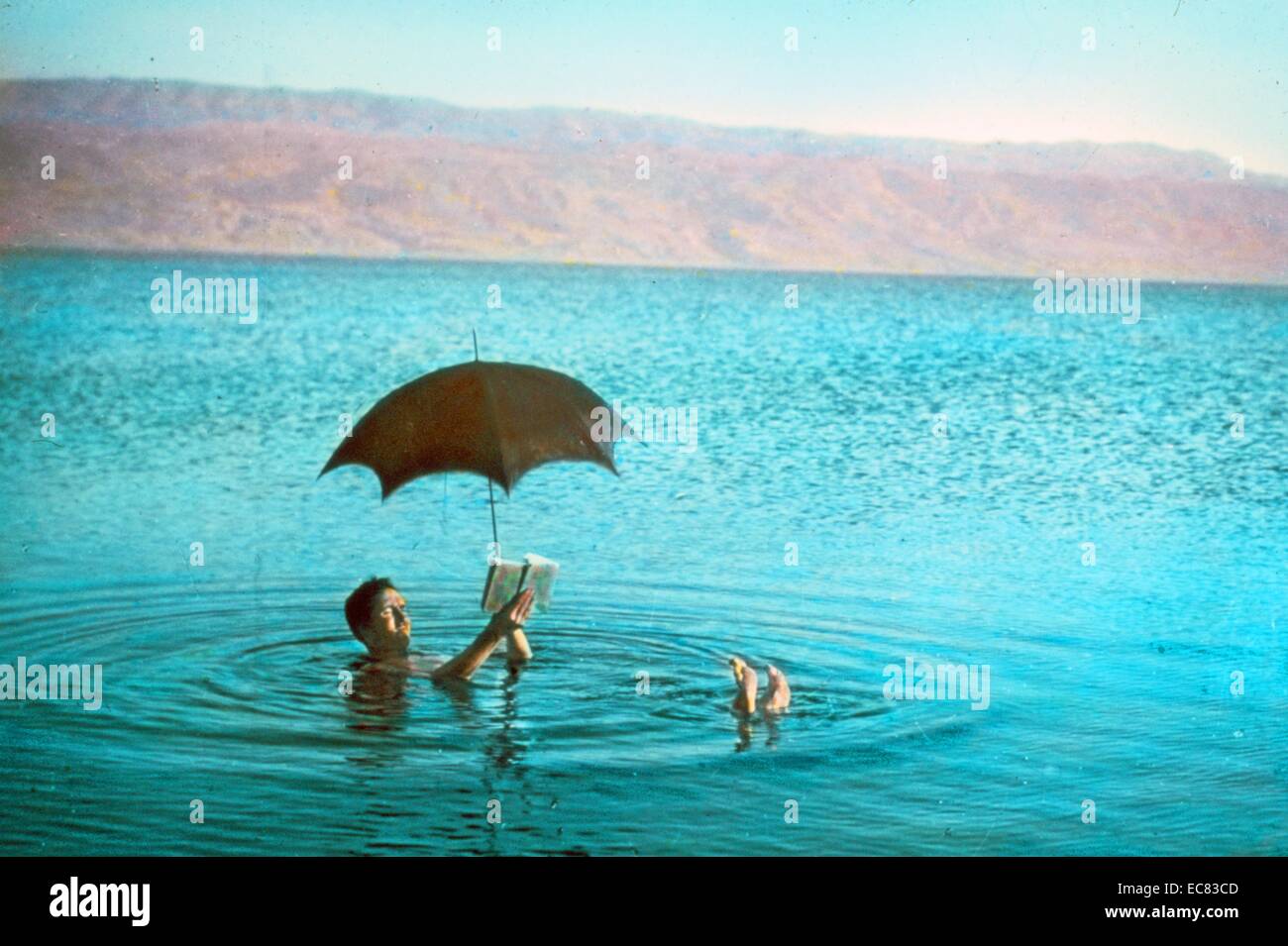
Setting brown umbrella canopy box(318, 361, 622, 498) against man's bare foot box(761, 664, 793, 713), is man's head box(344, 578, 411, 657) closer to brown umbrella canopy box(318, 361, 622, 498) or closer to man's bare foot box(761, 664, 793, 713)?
brown umbrella canopy box(318, 361, 622, 498)

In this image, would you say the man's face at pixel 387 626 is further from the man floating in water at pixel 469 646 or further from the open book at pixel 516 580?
the open book at pixel 516 580

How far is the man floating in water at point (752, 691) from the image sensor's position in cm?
938

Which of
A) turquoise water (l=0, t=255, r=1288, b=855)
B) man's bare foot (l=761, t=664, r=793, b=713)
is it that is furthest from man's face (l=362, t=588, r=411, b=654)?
man's bare foot (l=761, t=664, r=793, b=713)

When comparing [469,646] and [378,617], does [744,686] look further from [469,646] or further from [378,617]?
[378,617]

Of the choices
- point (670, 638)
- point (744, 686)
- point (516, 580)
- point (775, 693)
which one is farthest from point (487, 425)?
point (670, 638)

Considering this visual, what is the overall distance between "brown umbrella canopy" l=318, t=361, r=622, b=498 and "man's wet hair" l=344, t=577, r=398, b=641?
21.3 inches

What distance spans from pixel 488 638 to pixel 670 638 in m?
1.85

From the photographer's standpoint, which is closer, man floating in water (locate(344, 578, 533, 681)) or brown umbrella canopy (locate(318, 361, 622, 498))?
brown umbrella canopy (locate(318, 361, 622, 498))

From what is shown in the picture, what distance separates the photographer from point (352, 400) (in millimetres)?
30328

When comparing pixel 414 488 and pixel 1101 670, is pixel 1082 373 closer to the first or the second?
pixel 414 488

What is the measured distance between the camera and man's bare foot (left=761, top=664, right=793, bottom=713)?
30.9 feet

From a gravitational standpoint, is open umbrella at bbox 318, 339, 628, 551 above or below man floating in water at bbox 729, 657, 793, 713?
above

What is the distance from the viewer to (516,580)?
9445 mm

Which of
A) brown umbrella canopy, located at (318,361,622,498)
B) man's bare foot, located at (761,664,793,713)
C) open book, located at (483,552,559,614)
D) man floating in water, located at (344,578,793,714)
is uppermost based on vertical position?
brown umbrella canopy, located at (318,361,622,498)
